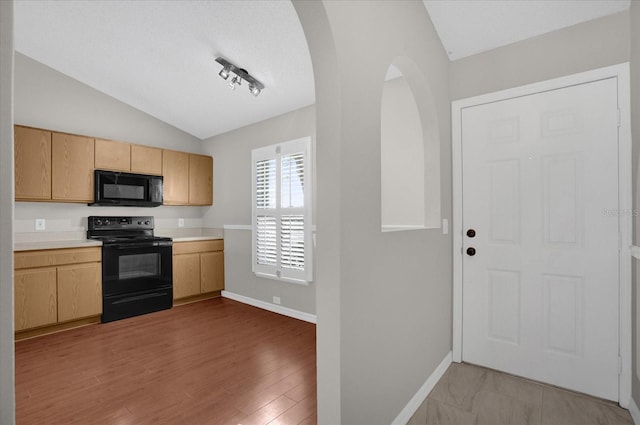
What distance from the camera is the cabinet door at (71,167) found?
3305 mm

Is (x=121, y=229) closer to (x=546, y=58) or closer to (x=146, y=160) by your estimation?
(x=146, y=160)

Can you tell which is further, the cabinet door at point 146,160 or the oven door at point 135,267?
the cabinet door at point 146,160

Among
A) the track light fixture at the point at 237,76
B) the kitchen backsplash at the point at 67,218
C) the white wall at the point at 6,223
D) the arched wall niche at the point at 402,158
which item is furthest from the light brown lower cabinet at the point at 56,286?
the white wall at the point at 6,223

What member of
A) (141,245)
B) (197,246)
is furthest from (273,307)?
(141,245)

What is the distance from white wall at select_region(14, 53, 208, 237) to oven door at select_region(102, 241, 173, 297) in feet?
2.15

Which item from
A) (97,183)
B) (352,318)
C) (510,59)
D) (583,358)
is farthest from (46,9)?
(583,358)

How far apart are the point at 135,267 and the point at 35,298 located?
90cm

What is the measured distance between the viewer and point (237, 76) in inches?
121

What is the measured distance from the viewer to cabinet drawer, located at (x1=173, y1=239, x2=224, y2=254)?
4137 millimetres

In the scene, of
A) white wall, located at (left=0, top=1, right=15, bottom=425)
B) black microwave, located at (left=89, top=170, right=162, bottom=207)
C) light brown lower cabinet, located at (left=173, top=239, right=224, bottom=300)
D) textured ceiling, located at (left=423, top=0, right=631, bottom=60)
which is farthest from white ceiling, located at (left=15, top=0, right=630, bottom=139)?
white wall, located at (left=0, top=1, right=15, bottom=425)

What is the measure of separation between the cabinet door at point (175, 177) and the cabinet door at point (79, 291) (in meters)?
1.25

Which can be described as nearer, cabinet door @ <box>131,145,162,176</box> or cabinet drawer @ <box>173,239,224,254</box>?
cabinet door @ <box>131,145,162,176</box>

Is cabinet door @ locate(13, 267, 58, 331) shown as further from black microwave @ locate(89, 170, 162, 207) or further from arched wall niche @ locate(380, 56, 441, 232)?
arched wall niche @ locate(380, 56, 441, 232)

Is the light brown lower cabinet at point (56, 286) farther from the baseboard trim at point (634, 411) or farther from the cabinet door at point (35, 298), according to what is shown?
the baseboard trim at point (634, 411)
